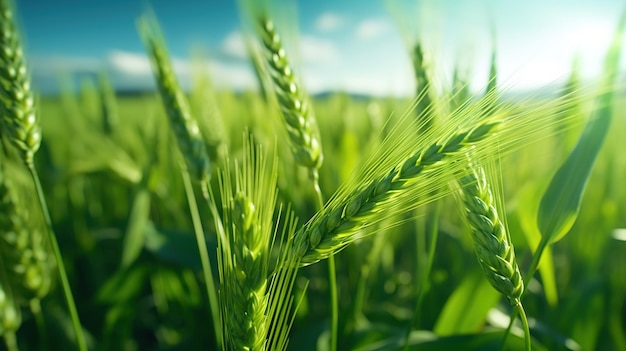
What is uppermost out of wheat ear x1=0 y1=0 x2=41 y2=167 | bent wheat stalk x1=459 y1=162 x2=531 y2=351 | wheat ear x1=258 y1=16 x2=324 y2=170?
wheat ear x1=0 y1=0 x2=41 y2=167

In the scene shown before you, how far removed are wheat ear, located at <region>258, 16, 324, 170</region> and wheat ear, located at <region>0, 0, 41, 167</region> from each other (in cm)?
37

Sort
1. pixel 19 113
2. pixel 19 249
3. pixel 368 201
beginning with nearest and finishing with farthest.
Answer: pixel 368 201 → pixel 19 113 → pixel 19 249

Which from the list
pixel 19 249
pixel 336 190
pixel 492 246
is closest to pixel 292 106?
pixel 336 190

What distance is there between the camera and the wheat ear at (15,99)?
68cm

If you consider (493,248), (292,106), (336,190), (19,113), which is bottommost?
(493,248)

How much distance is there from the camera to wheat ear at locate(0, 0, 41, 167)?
0.68 m

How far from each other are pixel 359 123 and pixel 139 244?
6.35ft

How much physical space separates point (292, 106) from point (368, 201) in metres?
0.25

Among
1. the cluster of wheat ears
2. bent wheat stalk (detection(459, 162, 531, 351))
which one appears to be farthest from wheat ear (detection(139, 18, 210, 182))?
bent wheat stalk (detection(459, 162, 531, 351))

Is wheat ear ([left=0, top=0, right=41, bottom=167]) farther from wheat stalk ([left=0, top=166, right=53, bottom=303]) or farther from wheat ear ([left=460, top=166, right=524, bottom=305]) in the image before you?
wheat ear ([left=460, top=166, right=524, bottom=305])

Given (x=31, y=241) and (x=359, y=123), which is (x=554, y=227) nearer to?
(x=31, y=241)

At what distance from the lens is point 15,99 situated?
694 mm

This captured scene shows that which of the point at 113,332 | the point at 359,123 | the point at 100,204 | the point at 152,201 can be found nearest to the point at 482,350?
the point at 113,332

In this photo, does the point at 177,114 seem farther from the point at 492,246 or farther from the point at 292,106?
the point at 492,246
